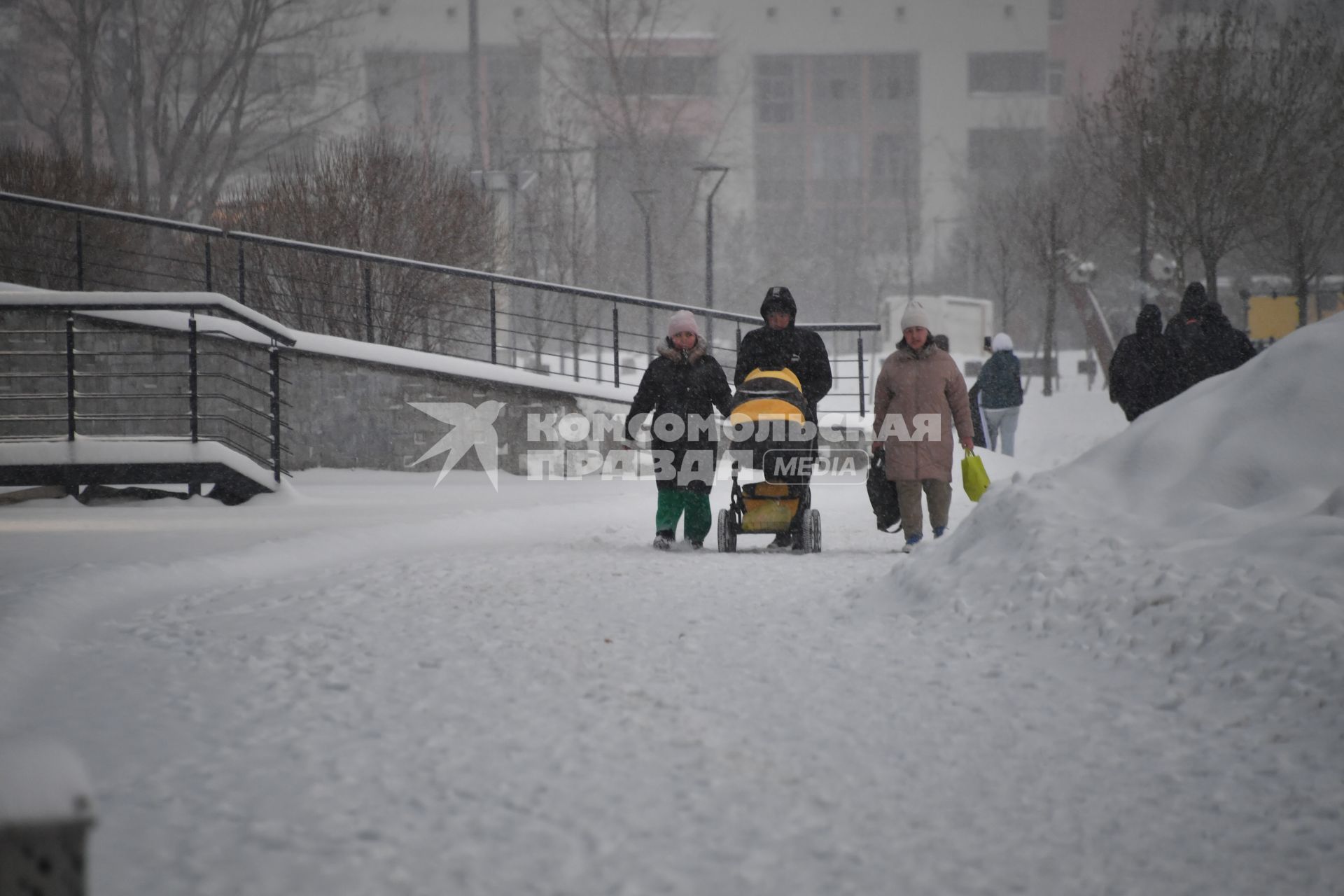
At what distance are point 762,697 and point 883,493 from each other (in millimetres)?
4537

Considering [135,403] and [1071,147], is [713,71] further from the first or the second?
[135,403]

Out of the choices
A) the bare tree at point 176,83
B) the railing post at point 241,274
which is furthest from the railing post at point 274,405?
the bare tree at point 176,83

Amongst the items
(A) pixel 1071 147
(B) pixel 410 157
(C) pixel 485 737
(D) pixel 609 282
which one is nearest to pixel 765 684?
(C) pixel 485 737

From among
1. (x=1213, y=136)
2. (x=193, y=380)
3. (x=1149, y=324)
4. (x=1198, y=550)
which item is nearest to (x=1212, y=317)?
(x=1149, y=324)

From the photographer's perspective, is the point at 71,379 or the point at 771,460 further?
the point at 71,379

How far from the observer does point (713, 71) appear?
63.6 m

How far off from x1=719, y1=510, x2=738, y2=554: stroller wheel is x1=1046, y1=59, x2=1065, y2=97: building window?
230 ft

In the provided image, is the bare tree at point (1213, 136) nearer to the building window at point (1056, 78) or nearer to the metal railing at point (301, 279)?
the metal railing at point (301, 279)

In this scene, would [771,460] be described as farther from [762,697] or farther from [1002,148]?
[1002,148]

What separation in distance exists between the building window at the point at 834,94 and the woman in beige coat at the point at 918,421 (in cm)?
6632

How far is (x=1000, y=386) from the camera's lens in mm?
15984

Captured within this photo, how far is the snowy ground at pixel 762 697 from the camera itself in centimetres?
338

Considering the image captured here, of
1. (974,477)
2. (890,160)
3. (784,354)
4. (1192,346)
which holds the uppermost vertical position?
(890,160)

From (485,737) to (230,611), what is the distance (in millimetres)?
2606
